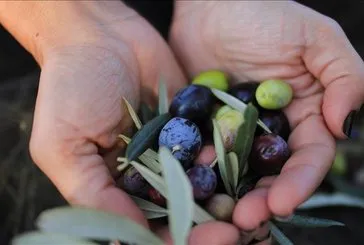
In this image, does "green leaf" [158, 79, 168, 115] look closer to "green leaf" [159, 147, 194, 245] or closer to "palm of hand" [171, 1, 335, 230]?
"palm of hand" [171, 1, 335, 230]

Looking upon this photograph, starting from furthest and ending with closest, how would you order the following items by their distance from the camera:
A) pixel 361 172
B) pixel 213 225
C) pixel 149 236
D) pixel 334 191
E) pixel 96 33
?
pixel 361 172 → pixel 334 191 → pixel 96 33 → pixel 213 225 → pixel 149 236

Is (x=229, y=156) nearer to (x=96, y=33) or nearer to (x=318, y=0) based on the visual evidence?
(x=96, y=33)

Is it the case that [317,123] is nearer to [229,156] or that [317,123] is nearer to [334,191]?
[229,156]

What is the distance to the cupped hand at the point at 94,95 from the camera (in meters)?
1.07

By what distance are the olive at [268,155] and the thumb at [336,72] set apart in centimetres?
13

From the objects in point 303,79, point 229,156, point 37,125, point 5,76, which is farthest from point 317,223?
point 5,76

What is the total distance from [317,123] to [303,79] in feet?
0.44

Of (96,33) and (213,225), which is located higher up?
(96,33)

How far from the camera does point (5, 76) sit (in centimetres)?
191

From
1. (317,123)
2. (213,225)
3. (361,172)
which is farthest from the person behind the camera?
(361,172)

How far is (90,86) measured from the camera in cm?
120

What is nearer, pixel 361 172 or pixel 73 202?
pixel 73 202

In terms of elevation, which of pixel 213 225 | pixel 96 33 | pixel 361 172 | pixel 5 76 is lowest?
pixel 361 172

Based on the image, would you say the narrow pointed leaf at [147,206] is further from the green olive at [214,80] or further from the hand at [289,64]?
the green olive at [214,80]
